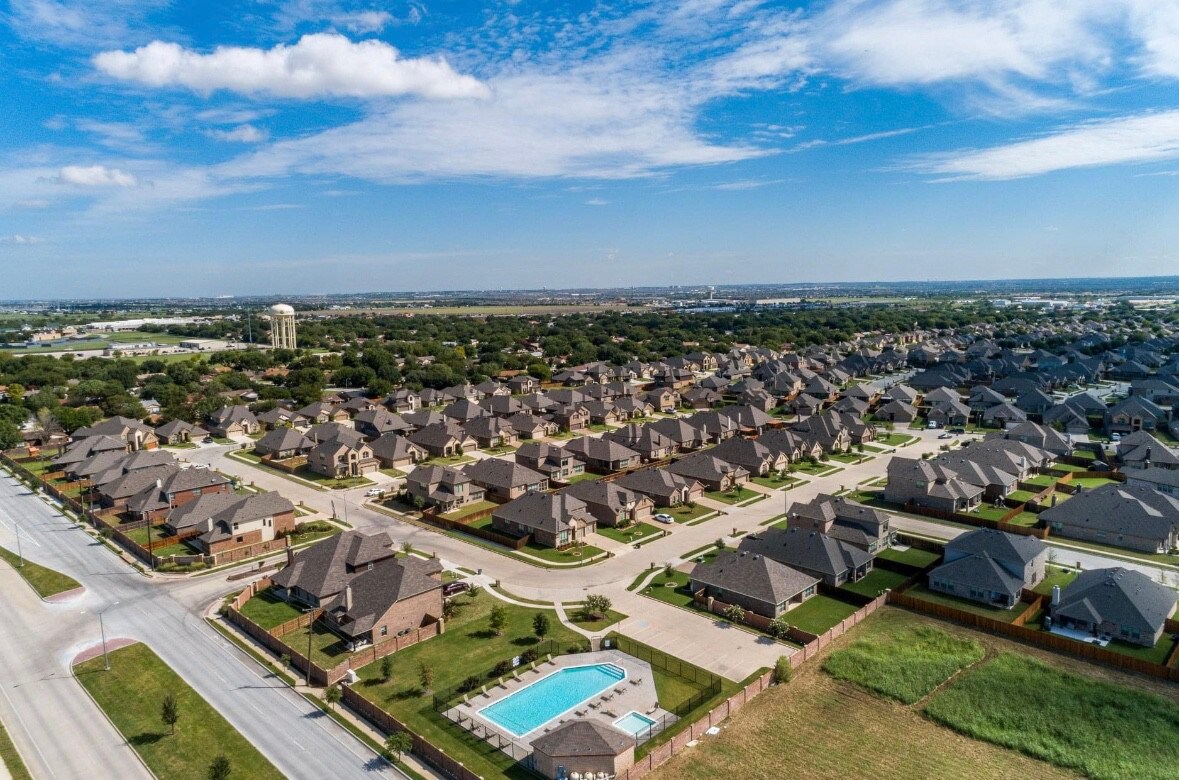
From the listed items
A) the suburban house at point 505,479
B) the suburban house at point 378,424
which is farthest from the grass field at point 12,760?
the suburban house at point 378,424

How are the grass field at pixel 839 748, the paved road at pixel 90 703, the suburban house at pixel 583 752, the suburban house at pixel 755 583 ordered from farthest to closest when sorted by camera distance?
the suburban house at pixel 755 583, the paved road at pixel 90 703, the grass field at pixel 839 748, the suburban house at pixel 583 752

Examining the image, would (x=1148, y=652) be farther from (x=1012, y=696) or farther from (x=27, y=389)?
(x=27, y=389)

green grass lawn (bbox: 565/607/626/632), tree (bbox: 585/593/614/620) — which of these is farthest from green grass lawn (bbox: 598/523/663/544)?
green grass lawn (bbox: 565/607/626/632)

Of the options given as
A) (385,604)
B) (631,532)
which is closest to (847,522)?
(631,532)

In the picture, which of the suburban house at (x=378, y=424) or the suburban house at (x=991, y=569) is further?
the suburban house at (x=378, y=424)

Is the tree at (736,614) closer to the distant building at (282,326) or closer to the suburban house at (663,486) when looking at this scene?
the suburban house at (663,486)

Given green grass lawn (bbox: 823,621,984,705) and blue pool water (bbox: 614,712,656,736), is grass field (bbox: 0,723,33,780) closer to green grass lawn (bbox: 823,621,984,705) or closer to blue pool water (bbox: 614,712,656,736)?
blue pool water (bbox: 614,712,656,736)

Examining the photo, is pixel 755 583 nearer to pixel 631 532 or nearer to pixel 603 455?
pixel 631 532
